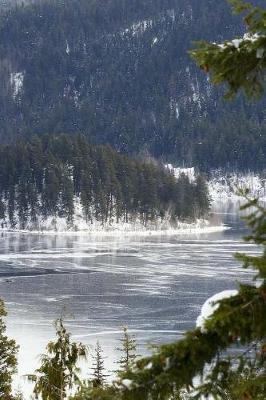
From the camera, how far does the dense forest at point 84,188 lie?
16323 cm

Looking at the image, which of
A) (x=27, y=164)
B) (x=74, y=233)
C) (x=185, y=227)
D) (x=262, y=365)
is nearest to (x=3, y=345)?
(x=262, y=365)

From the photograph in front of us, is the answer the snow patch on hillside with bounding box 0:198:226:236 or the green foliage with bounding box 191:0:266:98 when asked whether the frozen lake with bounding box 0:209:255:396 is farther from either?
the green foliage with bounding box 191:0:266:98

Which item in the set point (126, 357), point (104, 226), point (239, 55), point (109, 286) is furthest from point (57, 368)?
point (104, 226)


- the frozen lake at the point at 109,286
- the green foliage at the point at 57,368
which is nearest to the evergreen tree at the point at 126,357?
the green foliage at the point at 57,368

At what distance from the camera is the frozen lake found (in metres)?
51.8

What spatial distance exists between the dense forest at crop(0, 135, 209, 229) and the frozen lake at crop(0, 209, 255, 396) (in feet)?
118

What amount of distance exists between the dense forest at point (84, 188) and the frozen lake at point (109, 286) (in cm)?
3602

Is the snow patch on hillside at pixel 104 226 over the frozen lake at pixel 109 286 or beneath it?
over

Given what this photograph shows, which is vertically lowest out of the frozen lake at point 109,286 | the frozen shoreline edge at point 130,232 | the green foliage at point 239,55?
the frozen lake at point 109,286

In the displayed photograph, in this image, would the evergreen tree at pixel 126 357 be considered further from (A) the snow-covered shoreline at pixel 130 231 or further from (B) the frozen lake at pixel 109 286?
(A) the snow-covered shoreline at pixel 130 231

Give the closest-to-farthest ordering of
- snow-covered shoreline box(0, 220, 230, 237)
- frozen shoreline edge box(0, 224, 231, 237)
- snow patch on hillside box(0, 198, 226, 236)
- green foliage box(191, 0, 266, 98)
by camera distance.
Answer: green foliage box(191, 0, 266, 98) < frozen shoreline edge box(0, 224, 231, 237) < snow-covered shoreline box(0, 220, 230, 237) < snow patch on hillside box(0, 198, 226, 236)

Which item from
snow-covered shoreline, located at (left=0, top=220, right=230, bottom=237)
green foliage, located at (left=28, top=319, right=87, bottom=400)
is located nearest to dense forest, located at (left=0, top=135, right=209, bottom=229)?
snow-covered shoreline, located at (left=0, top=220, right=230, bottom=237)

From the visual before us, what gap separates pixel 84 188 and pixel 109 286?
97726 mm

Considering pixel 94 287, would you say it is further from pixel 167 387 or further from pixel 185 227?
pixel 185 227
